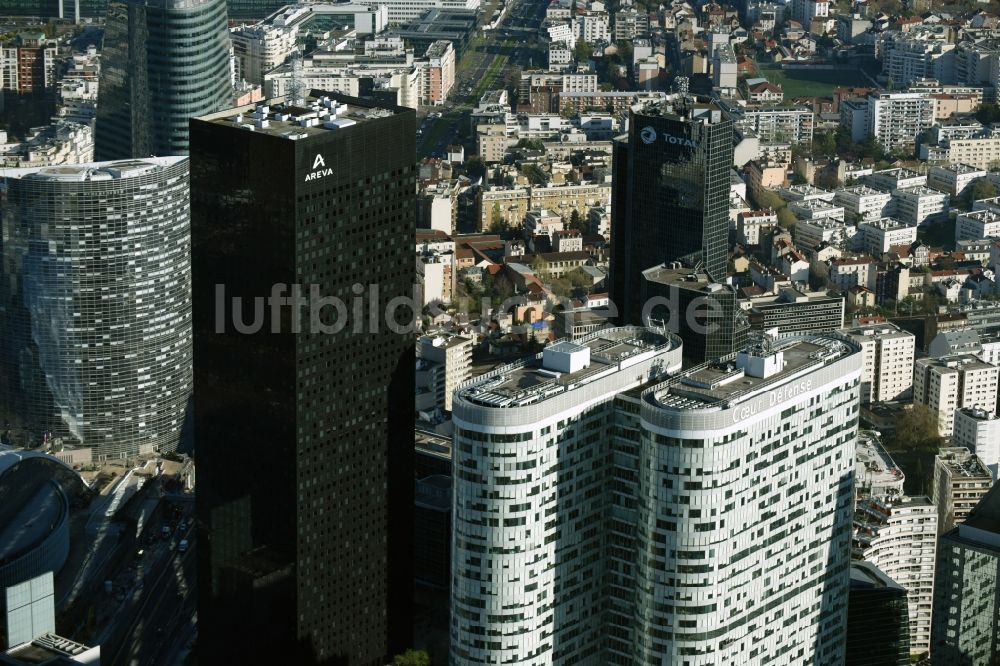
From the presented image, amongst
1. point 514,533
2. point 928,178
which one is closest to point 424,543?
point 514,533

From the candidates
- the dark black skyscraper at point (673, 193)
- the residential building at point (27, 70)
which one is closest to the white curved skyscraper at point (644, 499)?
the dark black skyscraper at point (673, 193)

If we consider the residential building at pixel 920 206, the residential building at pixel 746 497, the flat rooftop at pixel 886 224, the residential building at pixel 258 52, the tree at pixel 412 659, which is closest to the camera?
the residential building at pixel 746 497

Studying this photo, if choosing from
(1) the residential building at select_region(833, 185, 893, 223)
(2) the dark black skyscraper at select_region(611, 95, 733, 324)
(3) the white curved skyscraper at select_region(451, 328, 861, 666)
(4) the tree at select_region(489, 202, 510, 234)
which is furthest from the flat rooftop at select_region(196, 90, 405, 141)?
(1) the residential building at select_region(833, 185, 893, 223)

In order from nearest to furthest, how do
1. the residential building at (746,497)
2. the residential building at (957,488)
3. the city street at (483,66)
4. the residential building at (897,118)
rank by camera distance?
the residential building at (746,497) < the residential building at (957,488) < the city street at (483,66) < the residential building at (897,118)

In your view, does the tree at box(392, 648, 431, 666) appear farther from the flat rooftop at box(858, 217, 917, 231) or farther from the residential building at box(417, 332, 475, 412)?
the flat rooftop at box(858, 217, 917, 231)

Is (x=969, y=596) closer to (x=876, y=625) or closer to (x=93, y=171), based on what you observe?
(x=876, y=625)

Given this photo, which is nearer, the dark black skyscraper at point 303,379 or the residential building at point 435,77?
the dark black skyscraper at point 303,379

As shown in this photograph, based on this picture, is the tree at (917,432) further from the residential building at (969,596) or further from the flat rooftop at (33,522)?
the flat rooftop at (33,522)
